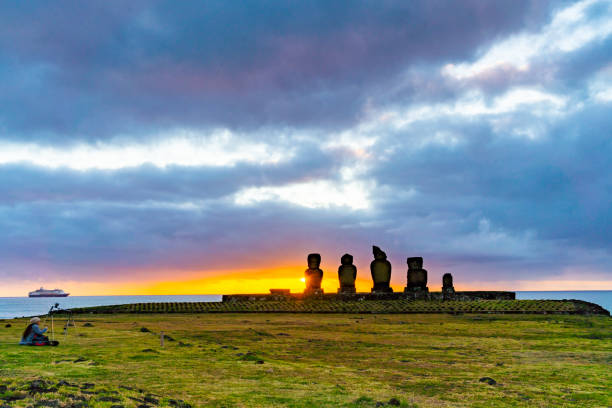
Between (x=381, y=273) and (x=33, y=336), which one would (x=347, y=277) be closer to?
(x=381, y=273)

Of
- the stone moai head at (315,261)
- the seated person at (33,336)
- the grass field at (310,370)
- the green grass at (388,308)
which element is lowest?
the green grass at (388,308)

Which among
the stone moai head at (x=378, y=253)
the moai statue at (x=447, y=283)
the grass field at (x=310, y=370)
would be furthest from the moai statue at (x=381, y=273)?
the grass field at (x=310, y=370)

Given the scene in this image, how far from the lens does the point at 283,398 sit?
14000 millimetres

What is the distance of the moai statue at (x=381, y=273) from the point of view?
73.1 metres

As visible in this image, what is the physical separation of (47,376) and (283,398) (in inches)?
290

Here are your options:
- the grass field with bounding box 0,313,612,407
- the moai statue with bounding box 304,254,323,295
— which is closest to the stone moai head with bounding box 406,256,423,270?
the moai statue with bounding box 304,254,323,295

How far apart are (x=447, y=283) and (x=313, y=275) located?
1961 cm

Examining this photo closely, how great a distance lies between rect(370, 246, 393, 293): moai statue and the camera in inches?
2879

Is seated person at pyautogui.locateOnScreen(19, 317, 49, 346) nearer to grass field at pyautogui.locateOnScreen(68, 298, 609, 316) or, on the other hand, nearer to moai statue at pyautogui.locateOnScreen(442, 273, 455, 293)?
grass field at pyautogui.locateOnScreen(68, 298, 609, 316)

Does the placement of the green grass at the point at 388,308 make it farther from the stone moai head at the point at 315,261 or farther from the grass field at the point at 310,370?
the grass field at the point at 310,370

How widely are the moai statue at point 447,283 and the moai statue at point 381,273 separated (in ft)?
25.6

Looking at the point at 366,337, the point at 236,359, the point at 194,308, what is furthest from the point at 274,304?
the point at 236,359

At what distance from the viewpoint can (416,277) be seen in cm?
7219

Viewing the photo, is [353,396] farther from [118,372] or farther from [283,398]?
[118,372]
